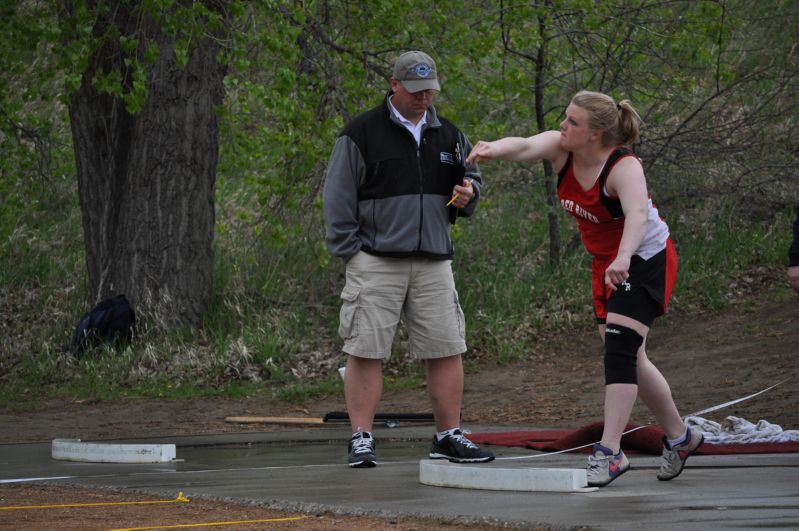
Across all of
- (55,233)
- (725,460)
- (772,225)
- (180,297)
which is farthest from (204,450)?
(55,233)

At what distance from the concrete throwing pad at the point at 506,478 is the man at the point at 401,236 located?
90 centimetres

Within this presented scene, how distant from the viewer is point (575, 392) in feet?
37.0

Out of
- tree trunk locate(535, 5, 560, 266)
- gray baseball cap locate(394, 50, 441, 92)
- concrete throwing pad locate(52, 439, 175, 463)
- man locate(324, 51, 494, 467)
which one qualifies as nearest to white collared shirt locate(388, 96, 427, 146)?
man locate(324, 51, 494, 467)

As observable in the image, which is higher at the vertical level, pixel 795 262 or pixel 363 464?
pixel 795 262

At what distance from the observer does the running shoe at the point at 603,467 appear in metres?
5.46

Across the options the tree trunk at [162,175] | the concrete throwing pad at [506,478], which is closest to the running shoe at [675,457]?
the concrete throwing pad at [506,478]

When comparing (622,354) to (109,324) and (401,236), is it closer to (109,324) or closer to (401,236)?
(401,236)

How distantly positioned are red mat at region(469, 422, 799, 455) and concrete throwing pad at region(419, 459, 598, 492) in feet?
5.03

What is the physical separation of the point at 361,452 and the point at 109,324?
7124 mm

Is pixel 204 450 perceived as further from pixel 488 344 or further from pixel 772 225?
pixel 772 225

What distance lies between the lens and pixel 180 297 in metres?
13.4

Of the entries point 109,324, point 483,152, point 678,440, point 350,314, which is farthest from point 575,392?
point 483,152

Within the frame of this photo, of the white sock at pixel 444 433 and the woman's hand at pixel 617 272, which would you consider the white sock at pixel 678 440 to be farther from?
the white sock at pixel 444 433

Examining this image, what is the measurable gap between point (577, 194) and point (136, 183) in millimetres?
8295
